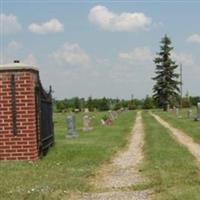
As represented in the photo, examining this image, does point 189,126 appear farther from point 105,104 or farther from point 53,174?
point 105,104

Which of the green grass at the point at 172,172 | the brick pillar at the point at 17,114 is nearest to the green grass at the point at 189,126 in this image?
the green grass at the point at 172,172

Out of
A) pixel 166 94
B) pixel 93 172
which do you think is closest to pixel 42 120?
pixel 93 172

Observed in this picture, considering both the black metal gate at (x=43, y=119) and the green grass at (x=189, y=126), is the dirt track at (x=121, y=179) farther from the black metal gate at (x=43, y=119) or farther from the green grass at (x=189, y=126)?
the green grass at (x=189, y=126)

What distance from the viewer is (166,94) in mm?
83750

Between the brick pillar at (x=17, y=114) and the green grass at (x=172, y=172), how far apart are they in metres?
2.72

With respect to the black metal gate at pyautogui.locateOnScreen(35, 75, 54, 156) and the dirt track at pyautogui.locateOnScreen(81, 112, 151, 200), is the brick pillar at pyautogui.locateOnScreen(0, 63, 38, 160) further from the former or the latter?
the dirt track at pyautogui.locateOnScreen(81, 112, 151, 200)

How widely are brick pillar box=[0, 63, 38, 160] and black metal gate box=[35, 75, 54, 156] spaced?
0.43 metres

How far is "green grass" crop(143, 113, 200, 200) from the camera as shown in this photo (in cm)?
821

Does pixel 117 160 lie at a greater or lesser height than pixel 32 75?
lesser

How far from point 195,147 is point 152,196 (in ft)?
29.1

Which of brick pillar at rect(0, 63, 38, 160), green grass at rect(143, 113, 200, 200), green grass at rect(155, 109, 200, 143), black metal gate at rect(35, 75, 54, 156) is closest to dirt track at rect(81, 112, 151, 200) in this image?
green grass at rect(143, 113, 200, 200)

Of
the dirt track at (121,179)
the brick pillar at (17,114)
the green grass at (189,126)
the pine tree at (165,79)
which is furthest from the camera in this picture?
the pine tree at (165,79)

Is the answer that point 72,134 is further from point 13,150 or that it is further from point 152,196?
point 152,196

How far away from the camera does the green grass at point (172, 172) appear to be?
26.9 feet
